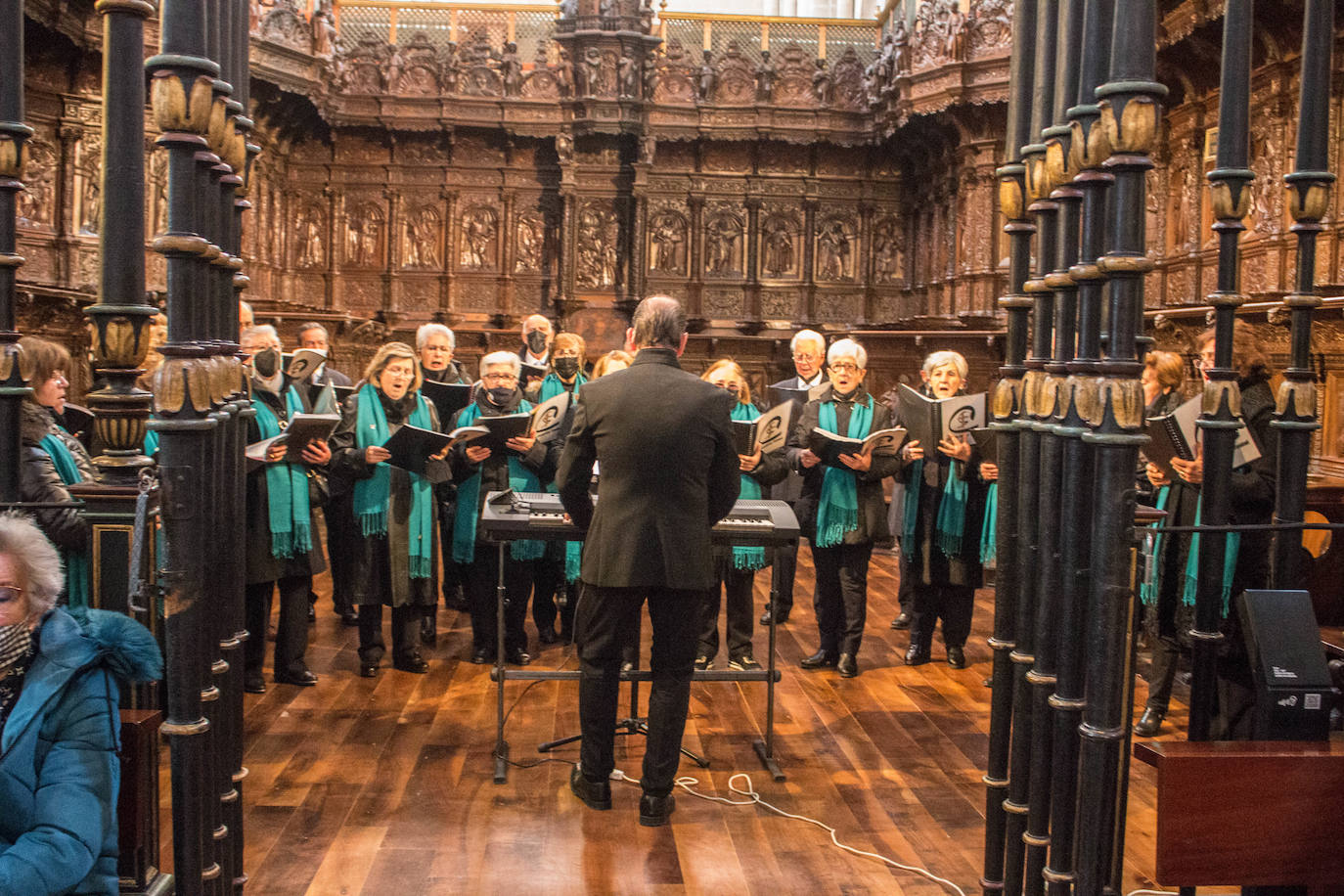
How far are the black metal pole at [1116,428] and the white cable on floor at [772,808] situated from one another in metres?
1.20

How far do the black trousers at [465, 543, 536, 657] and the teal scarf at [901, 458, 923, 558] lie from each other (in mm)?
1871

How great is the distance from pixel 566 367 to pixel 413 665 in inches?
66.2

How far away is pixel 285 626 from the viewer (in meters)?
5.33

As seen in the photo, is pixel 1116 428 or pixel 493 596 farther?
pixel 493 596

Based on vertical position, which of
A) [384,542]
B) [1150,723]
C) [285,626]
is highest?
[384,542]

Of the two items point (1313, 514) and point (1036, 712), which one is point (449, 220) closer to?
point (1313, 514)

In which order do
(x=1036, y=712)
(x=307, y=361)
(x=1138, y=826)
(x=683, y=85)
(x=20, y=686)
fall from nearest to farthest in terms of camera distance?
1. (x=20, y=686)
2. (x=1036, y=712)
3. (x=1138, y=826)
4. (x=307, y=361)
5. (x=683, y=85)

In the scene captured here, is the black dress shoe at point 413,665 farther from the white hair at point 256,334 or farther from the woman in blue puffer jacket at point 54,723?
the woman in blue puffer jacket at point 54,723

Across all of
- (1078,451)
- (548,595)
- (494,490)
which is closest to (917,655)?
(548,595)

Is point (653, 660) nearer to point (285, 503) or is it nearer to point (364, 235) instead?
point (285, 503)

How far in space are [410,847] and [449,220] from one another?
11376 mm

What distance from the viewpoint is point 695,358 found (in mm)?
14195

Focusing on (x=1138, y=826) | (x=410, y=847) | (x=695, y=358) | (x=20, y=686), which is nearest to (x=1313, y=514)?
(x=1138, y=826)

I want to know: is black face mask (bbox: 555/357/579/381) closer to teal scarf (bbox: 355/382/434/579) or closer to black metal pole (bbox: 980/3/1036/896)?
teal scarf (bbox: 355/382/434/579)
